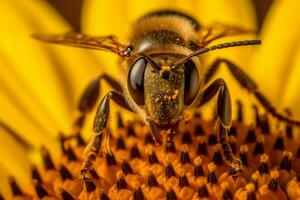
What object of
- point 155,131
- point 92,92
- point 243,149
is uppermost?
point 92,92

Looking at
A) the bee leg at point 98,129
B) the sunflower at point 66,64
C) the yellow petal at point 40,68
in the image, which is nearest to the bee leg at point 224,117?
the bee leg at point 98,129

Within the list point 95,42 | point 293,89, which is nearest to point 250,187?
point 95,42

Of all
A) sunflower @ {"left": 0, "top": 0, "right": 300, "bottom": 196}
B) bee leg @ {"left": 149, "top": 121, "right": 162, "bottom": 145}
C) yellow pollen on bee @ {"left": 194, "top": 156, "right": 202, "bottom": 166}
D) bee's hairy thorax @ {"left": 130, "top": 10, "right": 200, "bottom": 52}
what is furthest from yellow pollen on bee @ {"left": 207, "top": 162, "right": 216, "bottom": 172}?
sunflower @ {"left": 0, "top": 0, "right": 300, "bottom": 196}

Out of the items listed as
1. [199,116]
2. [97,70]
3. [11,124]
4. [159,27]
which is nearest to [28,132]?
[11,124]

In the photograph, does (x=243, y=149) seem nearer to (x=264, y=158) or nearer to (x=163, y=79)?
(x=264, y=158)

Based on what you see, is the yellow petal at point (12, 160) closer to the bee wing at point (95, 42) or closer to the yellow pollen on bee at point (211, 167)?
the bee wing at point (95, 42)

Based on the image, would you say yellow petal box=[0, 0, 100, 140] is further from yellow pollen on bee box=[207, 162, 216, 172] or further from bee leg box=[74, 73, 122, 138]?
yellow pollen on bee box=[207, 162, 216, 172]

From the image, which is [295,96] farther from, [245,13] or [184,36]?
[184,36]
